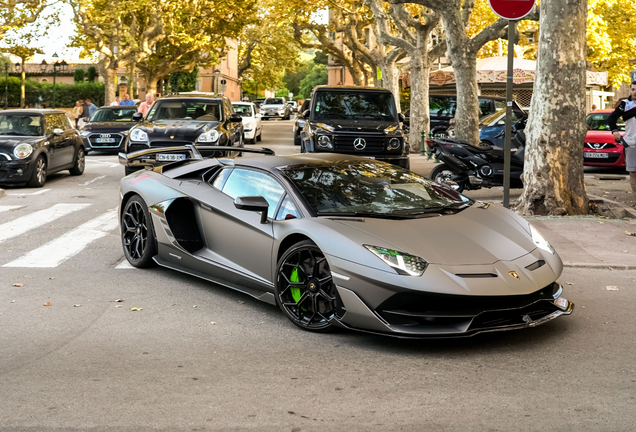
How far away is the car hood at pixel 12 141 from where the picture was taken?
616 inches

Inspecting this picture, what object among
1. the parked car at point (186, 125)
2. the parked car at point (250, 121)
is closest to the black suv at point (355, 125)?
the parked car at point (186, 125)

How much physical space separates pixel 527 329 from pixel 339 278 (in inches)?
56.5

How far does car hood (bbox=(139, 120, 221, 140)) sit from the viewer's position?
54.1 feet

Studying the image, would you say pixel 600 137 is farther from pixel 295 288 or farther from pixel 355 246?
pixel 355 246

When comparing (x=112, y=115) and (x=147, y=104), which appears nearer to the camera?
(x=147, y=104)

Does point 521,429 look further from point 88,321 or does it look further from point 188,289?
point 188,289

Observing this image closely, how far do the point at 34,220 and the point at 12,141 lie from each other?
4.66 metres

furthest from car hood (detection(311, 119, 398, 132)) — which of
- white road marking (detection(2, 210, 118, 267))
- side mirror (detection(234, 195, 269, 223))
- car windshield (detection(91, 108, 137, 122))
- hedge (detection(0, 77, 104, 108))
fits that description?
hedge (detection(0, 77, 104, 108))

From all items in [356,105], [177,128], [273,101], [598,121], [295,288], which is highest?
[273,101]

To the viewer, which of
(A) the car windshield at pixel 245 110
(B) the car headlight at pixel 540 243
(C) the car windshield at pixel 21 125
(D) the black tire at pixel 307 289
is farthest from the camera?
(A) the car windshield at pixel 245 110

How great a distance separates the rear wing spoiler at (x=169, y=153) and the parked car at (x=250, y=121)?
15830mm

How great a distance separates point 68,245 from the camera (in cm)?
967

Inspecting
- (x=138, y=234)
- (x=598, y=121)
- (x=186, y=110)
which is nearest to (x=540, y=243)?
(x=138, y=234)

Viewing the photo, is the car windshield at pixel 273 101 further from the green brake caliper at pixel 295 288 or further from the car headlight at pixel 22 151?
the green brake caliper at pixel 295 288
